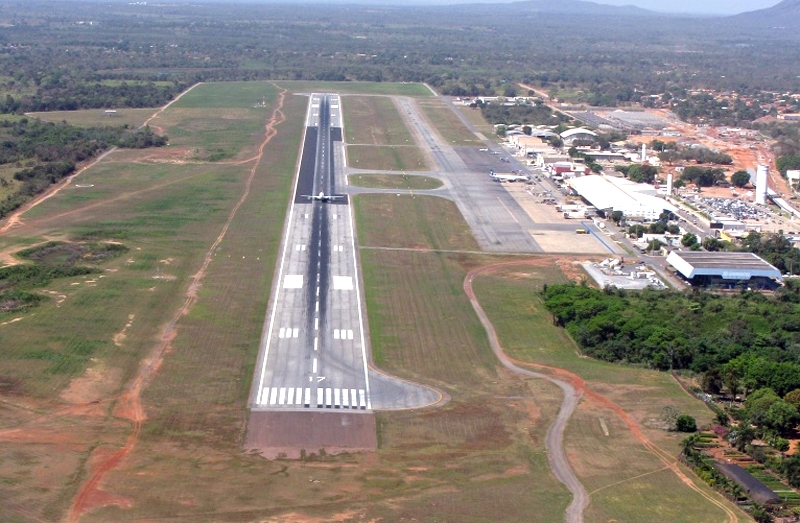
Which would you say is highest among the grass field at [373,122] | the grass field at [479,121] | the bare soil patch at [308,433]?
the grass field at [373,122]

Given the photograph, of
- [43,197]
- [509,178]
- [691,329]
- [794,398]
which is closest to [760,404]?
[794,398]

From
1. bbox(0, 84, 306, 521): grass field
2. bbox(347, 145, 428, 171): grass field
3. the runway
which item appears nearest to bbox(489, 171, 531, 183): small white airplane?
bbox(347, 145, 428, 171): grass field

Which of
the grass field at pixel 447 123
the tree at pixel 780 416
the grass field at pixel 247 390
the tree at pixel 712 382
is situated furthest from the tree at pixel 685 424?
the grass field at pixel 447 123

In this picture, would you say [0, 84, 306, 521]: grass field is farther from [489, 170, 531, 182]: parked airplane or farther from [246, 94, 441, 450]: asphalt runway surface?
[489, 170, 531, 182]: parked airplane

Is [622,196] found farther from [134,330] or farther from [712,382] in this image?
[134,330]

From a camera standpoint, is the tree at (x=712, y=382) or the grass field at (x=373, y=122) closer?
the tree at (x=712, y=382)

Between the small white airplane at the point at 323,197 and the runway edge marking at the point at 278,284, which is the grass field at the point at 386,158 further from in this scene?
the small white airplane at the point at 323,197
